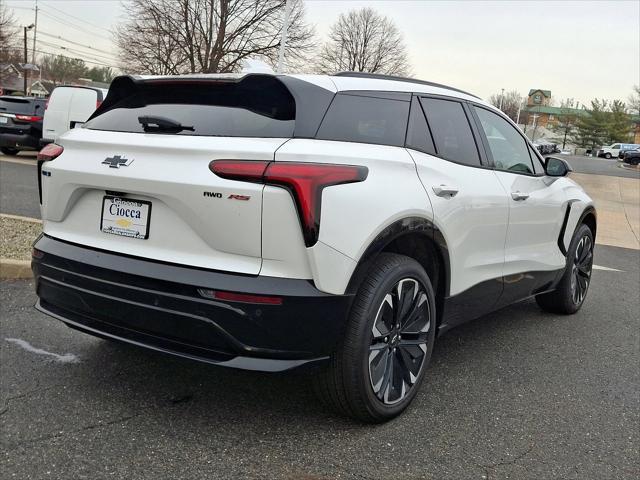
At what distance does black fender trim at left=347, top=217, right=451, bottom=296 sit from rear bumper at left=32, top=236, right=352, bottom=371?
0.16 m

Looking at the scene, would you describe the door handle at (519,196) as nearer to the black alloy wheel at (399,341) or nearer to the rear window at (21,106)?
the black alloy wheel at (399,341)

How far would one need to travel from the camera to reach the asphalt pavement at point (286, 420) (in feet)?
8.33

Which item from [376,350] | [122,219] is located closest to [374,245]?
[376,350]

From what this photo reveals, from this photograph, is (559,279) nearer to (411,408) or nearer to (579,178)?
(411,408)

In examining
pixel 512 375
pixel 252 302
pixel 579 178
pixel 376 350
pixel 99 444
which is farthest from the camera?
pixel 579 178

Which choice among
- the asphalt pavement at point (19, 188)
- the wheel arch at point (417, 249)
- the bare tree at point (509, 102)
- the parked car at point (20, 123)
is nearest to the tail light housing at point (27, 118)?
the parked car at point (20, 123)

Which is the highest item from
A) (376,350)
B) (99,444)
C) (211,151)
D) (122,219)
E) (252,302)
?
(211,151)

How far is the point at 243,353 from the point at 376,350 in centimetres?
67

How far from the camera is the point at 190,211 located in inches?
98.8

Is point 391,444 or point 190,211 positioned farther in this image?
point 391,444

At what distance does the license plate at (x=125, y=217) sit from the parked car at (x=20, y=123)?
14.8 m

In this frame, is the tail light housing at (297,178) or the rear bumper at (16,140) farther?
the rear bumper at (16,140)

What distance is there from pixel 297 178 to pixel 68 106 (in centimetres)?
1285

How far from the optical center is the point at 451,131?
3.51 metres
